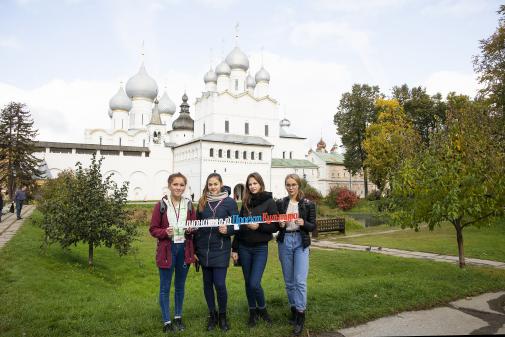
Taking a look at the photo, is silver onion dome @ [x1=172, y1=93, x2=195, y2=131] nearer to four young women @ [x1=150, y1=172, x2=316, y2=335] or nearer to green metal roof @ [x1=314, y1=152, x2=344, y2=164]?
green metal roof @ [x1=314, y1=152, x2=344, y2=164]

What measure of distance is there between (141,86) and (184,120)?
27.4ft

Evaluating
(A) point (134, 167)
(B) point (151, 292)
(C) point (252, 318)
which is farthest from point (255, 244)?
(A) point (134, 167)

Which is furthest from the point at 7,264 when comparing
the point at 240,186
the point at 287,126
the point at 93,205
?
the point at 287,126

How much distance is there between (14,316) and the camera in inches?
197

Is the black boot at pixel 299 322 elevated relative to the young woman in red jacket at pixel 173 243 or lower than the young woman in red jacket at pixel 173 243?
lower

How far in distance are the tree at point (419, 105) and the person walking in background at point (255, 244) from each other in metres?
36.2

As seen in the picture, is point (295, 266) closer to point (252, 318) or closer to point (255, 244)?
point (255, 244)

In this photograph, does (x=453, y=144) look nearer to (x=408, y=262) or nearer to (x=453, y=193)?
(x=453, y=193)

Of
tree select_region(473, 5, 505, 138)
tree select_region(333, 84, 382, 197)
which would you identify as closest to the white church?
tree select_region(333, 84, 382, 197)

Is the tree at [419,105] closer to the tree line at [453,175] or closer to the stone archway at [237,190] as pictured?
the stone archway at [237,190]

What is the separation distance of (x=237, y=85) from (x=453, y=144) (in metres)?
45.8

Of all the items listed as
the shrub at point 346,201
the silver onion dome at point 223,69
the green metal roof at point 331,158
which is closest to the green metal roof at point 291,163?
the green metal roof at point 331,158

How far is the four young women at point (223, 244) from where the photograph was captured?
478cm

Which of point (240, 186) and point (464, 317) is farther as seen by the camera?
point (240, 186)
